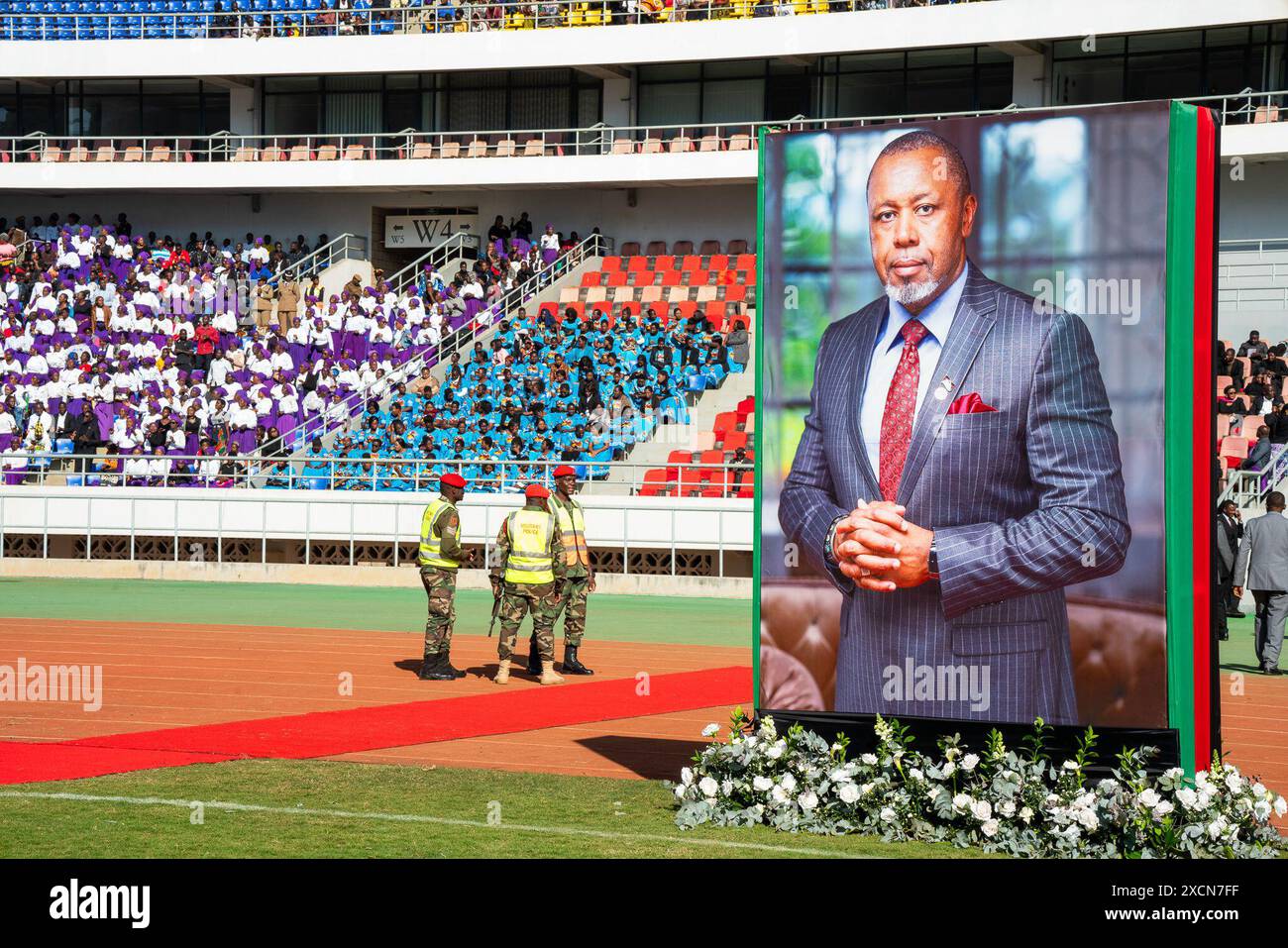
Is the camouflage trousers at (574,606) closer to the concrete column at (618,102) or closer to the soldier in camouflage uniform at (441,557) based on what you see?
the soldier in camouflage uniform at (441,557)

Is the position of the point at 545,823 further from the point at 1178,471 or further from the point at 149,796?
the point at 1178,471

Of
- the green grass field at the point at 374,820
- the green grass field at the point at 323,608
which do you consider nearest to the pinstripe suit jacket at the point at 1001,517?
the green grass field at the point at 374,820

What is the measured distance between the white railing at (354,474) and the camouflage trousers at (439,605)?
38.1ft

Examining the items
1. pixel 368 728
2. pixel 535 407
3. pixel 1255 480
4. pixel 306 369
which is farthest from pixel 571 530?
pixel 306 369

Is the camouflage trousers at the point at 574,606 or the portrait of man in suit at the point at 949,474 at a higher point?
the portrait of man in suit at the point at 949,474

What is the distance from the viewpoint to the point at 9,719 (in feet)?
46.1

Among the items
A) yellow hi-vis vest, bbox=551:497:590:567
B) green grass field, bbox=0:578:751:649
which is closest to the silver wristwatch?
yellow hi-vis vest, bbox=551:497:590:567

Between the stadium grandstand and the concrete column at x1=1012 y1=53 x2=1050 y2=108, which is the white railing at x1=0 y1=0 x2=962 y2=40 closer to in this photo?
the stadium grandstand

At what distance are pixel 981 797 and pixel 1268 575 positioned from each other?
10855 mm

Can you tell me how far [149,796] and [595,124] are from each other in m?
36.8

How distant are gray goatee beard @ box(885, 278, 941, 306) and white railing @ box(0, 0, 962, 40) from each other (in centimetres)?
3332

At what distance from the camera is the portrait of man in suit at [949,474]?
9.32 meters

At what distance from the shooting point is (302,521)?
3148cm
